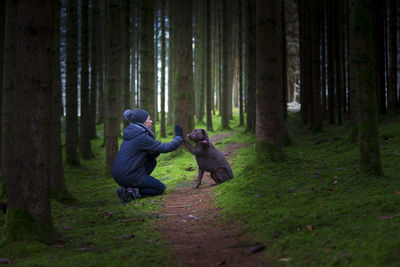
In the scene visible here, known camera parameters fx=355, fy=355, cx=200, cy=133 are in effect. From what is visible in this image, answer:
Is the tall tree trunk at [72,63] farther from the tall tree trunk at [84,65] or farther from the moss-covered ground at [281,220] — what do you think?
the moss-covered ground at [281,220]

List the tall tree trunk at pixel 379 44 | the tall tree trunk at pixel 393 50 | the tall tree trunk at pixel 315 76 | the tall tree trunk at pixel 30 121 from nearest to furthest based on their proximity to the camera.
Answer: the tall tree trunk at pixel 30 121
the tall tree trunk at pixel 379 44
the tall tree trunk at pixel 315 76
the tall tree trunk at pixel 393 50


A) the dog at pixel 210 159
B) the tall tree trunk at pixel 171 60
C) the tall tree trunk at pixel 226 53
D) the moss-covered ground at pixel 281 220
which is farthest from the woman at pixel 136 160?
the tall tree trunk at pixel 171 60

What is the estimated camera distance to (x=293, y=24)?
1205 inches

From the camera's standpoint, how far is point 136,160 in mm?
6766

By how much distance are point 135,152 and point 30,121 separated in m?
3.21

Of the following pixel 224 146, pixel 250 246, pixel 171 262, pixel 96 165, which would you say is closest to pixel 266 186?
pixel 250 246

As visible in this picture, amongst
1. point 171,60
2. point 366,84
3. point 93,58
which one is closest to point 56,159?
point 366,84

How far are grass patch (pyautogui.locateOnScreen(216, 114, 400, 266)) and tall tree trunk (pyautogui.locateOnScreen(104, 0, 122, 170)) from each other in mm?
4266

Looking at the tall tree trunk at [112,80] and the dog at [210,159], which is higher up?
the tall tree trunk at [112,80]

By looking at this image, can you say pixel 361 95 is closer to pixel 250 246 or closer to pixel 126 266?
pixel 250 246

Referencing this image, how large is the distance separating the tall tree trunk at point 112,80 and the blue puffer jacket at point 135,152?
2.98 m

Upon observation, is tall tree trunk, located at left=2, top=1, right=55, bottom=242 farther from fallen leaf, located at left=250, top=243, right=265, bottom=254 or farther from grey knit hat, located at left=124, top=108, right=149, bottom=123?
grey knit hat, located at left=124, top=108, right=149, bottom=123

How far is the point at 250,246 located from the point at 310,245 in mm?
628

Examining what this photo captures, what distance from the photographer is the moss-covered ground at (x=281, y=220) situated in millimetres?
3221
